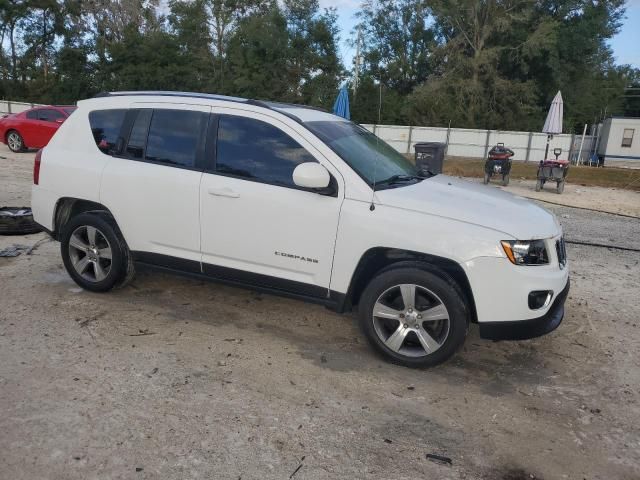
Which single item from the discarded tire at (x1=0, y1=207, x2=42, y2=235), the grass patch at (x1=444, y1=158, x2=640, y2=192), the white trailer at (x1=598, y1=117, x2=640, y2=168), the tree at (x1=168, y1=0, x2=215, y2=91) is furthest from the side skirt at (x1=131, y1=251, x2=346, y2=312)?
the tree at (x1=168, y1=0, x2=215, y2=91)

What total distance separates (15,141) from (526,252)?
17324 mm

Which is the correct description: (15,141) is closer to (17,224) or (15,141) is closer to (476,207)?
(17,224)

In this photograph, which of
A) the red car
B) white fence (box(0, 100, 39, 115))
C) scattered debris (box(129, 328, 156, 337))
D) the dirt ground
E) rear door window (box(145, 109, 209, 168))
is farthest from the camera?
white fence (box(0, 100, 39, 115))

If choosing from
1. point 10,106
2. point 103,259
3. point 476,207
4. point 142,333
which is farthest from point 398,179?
point 10,106

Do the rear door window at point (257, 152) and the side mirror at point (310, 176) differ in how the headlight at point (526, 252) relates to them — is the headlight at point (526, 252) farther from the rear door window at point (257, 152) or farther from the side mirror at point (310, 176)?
the rear door window at point (257, 152)

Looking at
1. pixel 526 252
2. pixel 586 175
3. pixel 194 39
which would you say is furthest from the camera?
pixel 194 39

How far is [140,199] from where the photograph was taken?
4340mm

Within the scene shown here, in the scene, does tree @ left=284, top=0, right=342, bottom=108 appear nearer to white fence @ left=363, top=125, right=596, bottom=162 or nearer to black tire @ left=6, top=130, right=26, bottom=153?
white fence @ left=363, top=125, right=596, bottom=162

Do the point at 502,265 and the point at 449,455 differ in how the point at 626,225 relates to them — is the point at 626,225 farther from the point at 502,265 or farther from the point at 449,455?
the point at 449,455

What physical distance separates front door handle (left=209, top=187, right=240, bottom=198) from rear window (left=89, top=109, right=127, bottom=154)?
117 cm

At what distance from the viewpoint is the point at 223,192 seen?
4.02 m

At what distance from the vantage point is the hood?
3490 mm

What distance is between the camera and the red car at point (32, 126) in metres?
15.8

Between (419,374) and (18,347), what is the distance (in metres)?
2.91
